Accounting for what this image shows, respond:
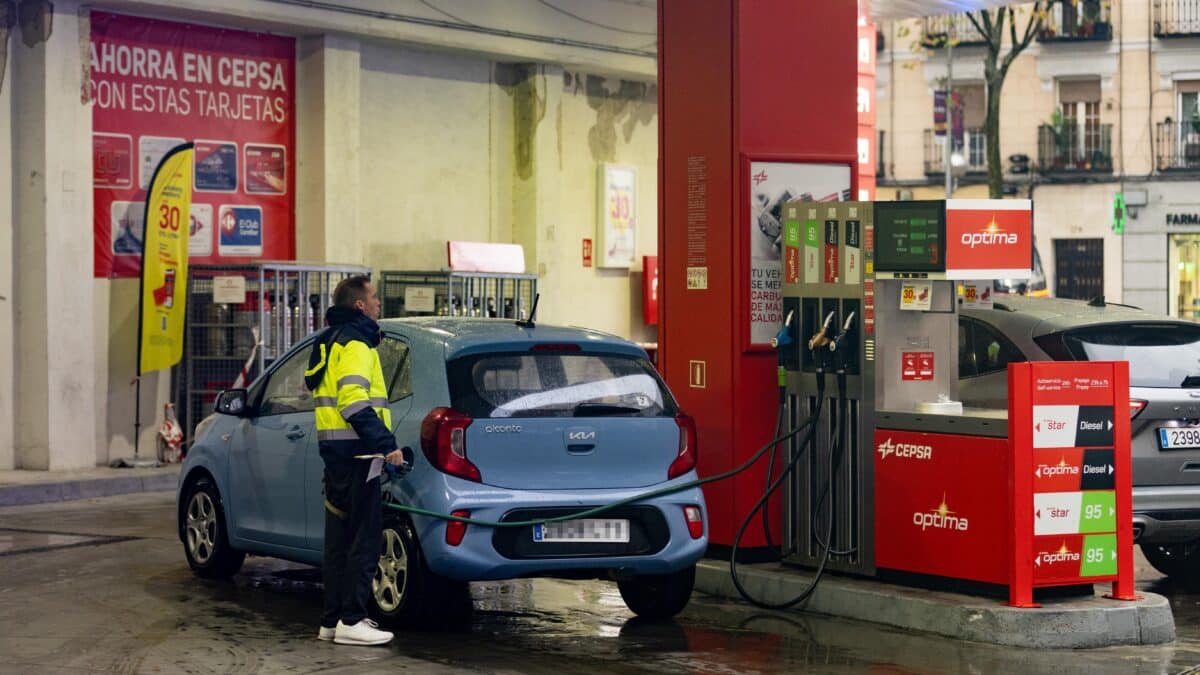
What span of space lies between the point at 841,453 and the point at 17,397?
966cm

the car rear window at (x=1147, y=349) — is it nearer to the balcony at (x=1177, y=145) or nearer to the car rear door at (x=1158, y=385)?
the car rear door at (x=1158, y=385)

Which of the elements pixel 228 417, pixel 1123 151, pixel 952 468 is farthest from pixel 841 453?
pixel 1123 151

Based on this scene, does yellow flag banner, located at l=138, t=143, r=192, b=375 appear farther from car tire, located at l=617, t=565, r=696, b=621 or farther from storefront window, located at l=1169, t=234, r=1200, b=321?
storefront window, located at l=1169, t=234, r=1200, b=321

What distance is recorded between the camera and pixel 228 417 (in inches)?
432

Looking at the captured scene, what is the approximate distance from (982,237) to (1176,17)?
132 ft

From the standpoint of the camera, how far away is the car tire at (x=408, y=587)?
29.6 feet

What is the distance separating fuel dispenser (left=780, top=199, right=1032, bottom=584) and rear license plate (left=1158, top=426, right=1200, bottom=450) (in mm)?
1357

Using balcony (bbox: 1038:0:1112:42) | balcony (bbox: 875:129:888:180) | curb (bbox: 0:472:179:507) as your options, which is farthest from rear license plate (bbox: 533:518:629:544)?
balcony (bbox: 875:129:888:180)

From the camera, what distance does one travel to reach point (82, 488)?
53.2ft

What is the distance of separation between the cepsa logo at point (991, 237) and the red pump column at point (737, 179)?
1.74 meters

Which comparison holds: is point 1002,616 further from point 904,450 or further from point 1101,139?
point 1101,139

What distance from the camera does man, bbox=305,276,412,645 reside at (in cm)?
876

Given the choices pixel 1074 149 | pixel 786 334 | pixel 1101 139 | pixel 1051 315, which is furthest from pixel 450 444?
pixel 1101 139

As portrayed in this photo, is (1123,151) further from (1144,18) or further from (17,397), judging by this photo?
(17,397)
